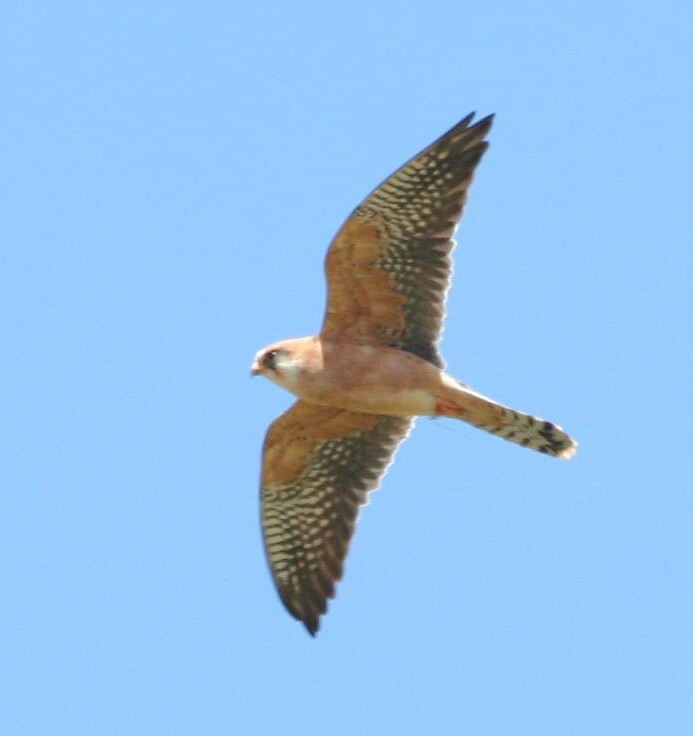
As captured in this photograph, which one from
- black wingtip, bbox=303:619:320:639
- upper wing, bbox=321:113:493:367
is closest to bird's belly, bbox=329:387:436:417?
upper wing, bbox=321:113:493:367

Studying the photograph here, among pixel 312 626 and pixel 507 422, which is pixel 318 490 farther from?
pixel 507 422

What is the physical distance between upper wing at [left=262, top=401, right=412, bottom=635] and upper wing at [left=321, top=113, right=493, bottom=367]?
84cm

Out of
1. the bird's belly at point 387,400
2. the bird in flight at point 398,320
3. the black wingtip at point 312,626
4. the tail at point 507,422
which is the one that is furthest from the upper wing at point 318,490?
the tail at point 507,422

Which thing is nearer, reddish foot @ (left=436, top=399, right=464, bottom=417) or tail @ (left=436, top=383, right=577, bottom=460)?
tail @ (left=436, top=383, right=577, bottom=460)

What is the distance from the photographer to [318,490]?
12.4m

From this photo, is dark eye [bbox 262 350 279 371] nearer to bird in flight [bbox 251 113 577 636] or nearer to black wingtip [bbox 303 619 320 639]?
bird in flight [bbox 251 113 577 636]

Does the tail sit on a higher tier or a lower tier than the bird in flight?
lower

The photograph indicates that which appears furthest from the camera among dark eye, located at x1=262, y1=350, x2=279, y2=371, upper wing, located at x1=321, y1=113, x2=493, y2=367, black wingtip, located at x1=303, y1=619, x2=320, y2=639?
black wingtip, located at x1=303, y1=619, x2=320, y2=639

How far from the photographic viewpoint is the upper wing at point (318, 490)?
1230 cm

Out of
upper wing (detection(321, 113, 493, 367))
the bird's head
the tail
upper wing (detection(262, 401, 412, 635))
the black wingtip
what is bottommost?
the black wingtip

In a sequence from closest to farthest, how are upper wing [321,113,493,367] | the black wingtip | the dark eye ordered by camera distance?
upper wing [321,113,493,367], the dark eye, the black wingtip

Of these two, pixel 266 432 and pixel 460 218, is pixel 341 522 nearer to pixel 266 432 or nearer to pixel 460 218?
pixel 266 432

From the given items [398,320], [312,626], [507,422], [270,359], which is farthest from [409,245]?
[312,626]

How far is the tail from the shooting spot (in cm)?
1150
